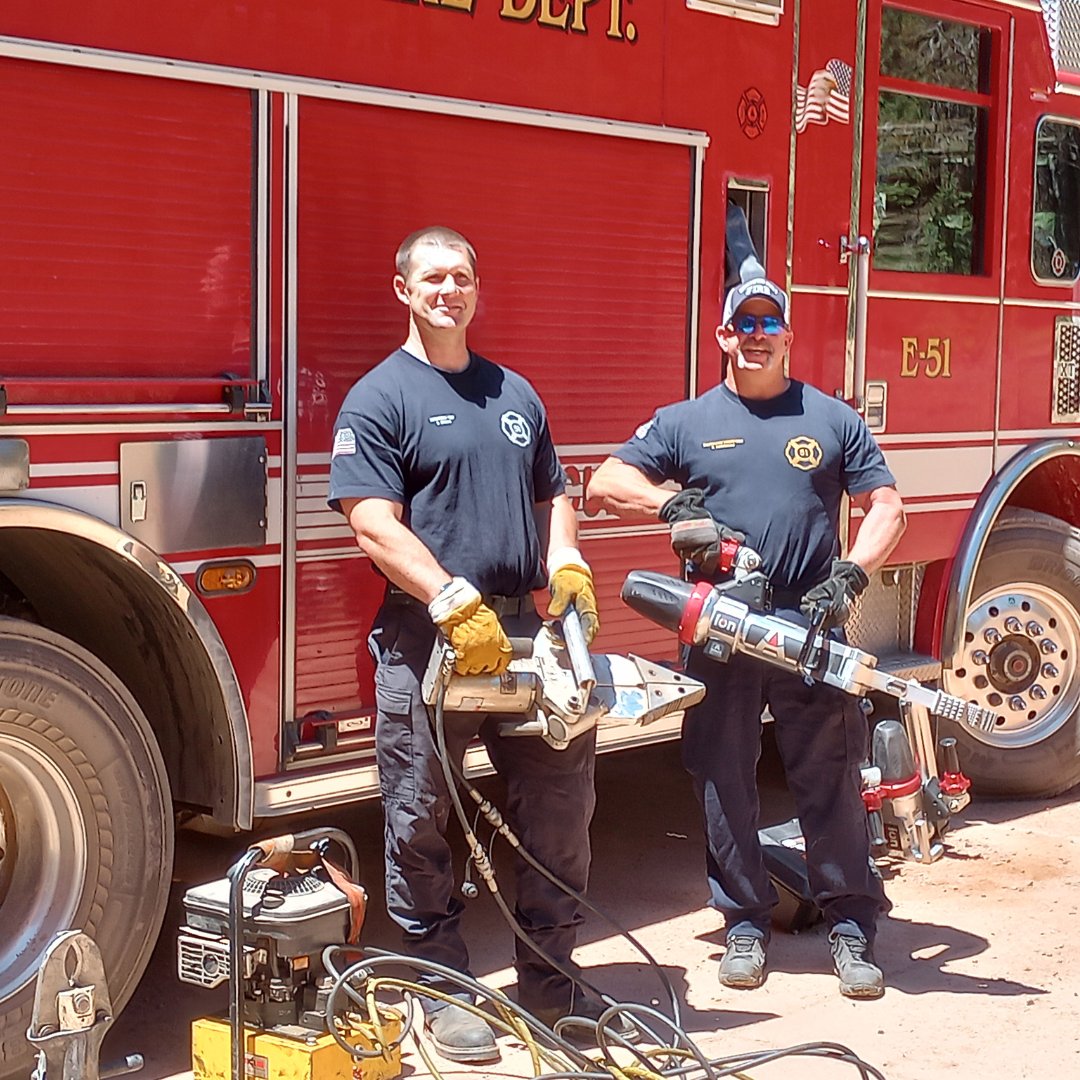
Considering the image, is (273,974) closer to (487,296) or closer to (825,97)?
(487,296)

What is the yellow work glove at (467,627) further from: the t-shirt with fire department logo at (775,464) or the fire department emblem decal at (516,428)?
the t-shirt with fire department logo at (775,464)

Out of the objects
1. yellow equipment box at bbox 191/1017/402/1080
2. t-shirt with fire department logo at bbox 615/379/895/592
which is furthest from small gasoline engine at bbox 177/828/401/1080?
t-shirt with fire department logo at bbox 615/379/895/592

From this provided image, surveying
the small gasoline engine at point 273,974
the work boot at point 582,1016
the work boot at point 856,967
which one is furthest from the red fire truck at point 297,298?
the work boot at point 856,967

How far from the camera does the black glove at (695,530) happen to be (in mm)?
4570

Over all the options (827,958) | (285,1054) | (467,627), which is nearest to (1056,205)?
(827,958)

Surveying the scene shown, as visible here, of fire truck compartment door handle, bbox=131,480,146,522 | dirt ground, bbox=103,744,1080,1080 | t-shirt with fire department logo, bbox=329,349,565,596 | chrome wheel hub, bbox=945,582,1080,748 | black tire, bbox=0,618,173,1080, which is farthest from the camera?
chrome wheel hub, bbox=945,582,1080,748

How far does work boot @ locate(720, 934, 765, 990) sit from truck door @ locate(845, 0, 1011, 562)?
69.6 inches

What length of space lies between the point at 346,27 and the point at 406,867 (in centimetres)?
205

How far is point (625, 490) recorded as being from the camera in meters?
4.82

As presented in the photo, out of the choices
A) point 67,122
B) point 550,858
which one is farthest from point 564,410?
point 67,122

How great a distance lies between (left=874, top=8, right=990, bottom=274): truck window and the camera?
5.89 m

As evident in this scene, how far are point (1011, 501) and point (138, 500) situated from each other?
4.12 metres

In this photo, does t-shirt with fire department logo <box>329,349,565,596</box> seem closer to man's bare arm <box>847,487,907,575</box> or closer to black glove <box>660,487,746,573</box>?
black glove <box>660,487,746,573</box>

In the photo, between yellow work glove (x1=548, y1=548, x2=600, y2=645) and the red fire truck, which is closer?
the red fire truck
